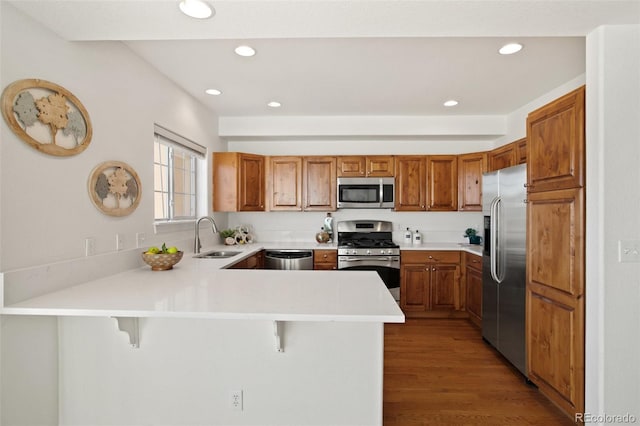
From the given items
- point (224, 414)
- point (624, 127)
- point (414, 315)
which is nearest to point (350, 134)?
point (414, 315)

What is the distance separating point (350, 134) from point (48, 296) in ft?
Answer: 11.0

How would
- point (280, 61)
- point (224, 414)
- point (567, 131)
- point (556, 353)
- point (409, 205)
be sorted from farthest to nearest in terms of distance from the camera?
1. point (409, 205)
2. point (280, 61)
3. point (556, 353)
4. point (567, 131)
5. point (224, 414)

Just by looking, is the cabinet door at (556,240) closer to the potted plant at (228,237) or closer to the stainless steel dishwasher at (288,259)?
the stainless steel dishwasher at (288,259)

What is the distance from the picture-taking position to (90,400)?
179 centimetres

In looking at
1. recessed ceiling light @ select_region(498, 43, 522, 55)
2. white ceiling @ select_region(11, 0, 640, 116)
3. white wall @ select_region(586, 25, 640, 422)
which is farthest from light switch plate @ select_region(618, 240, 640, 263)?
recessed ceiling light @ select_region(498, 43, 522, 55)

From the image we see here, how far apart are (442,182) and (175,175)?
10.5ft

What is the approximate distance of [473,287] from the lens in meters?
3.79

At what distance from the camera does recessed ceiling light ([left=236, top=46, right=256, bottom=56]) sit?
238 centimetres

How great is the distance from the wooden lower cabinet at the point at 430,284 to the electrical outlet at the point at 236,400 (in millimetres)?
2710

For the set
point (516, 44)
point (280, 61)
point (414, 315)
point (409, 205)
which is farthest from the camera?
point (409, 205)

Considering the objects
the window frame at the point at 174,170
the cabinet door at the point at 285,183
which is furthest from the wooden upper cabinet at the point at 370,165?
the window frame at the point at 174,170

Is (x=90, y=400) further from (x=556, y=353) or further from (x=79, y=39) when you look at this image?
(x=556, y=353)

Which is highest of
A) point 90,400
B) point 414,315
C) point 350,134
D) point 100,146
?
point 350,134

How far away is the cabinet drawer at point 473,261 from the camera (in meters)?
3.62
